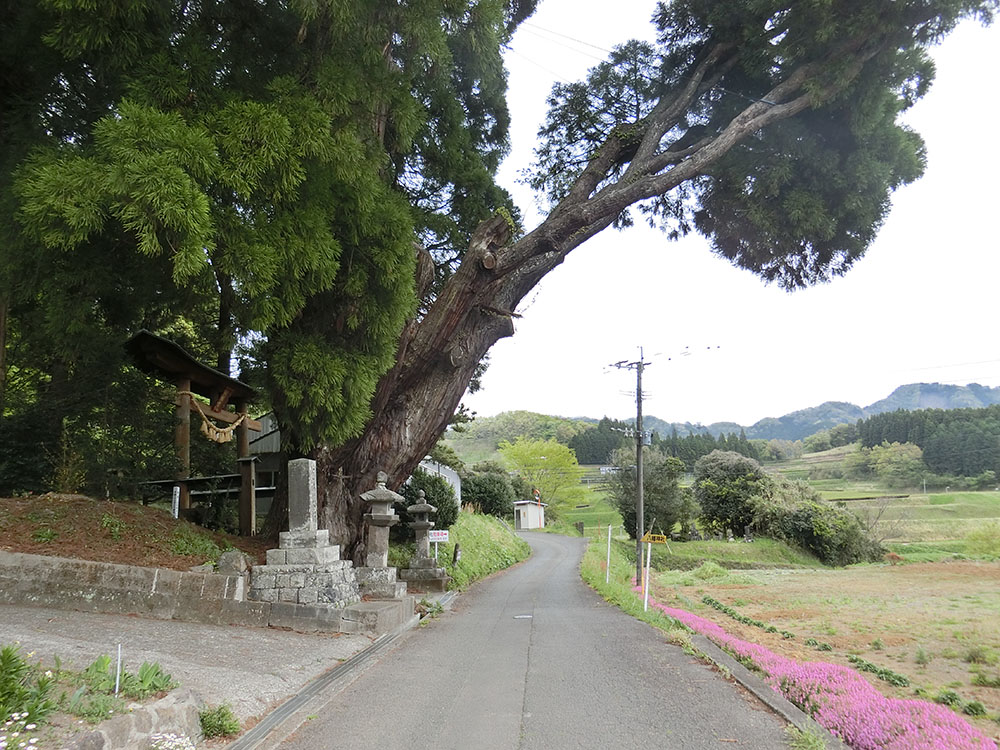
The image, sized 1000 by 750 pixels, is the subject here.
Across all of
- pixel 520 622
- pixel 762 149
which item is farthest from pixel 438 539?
pixel 762 149

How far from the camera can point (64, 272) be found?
819 cm

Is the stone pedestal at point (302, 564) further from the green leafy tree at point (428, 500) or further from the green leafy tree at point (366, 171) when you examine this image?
the green leafy tree at point (428, 500)

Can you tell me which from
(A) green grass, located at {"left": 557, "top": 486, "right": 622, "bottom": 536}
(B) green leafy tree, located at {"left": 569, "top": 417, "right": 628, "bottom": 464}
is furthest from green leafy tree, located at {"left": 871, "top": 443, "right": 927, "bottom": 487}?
(A) green grass, located at {"left": 557, "top": 486, "right": 622, "bottom": 536}

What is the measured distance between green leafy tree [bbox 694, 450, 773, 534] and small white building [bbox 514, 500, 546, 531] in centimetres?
1930

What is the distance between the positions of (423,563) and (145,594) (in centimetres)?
826

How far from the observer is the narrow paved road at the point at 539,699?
4539 millimetres

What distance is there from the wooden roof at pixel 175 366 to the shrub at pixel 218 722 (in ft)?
22.5

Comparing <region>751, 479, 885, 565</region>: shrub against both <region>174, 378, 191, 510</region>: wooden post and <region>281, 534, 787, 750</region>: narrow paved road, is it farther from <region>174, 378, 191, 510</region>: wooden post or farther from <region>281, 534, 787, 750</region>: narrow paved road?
<region>174, 378, 191, 510</region>: wooden post

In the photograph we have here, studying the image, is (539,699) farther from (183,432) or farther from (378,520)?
(183,432)

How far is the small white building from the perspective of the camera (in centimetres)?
5825

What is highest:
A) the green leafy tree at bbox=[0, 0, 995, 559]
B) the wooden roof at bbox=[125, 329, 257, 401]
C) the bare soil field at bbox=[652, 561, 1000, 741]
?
the green leafy tree at bbox=[0, 0, 995, 559]

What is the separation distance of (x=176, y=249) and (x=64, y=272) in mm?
3003

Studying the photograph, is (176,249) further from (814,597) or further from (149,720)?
(814,597)

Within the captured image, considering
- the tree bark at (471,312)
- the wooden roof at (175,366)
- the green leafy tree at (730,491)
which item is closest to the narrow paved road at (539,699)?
the tree bark at (471,312)
